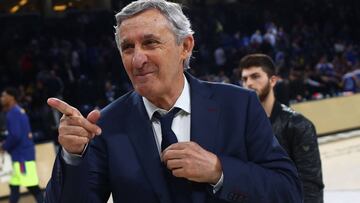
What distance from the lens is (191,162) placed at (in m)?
1.55

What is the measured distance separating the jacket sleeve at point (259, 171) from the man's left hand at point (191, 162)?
0.13ft

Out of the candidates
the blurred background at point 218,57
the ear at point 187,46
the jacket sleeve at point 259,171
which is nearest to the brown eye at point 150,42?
the ear at point 187,46

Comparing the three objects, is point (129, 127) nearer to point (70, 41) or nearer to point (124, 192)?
point (124, 192)

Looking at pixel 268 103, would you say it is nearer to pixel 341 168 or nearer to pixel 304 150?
pixel 304 150

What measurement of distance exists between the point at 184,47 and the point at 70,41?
13.7 metres

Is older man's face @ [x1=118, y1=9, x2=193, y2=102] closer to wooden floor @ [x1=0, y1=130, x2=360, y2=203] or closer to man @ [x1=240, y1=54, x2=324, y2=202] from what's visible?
man @ [x1=240, y1=54, x2=324, y2=202]

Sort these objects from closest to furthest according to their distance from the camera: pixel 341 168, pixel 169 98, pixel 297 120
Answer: pixel 169 98 → pixel 297 120 → pixel 341 168

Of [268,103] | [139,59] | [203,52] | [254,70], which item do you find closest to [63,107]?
[139,59]

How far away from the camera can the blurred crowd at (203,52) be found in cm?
1302

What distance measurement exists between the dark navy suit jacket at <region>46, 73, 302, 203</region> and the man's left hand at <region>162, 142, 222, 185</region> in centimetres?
4

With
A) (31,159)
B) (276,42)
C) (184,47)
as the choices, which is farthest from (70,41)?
(184,47)

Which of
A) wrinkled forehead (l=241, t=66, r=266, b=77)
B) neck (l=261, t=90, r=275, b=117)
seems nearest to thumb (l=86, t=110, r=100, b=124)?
neck (l=261, t=90, r=275, b=117)

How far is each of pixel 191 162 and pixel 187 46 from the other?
408 mm

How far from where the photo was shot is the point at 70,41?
15.2m
